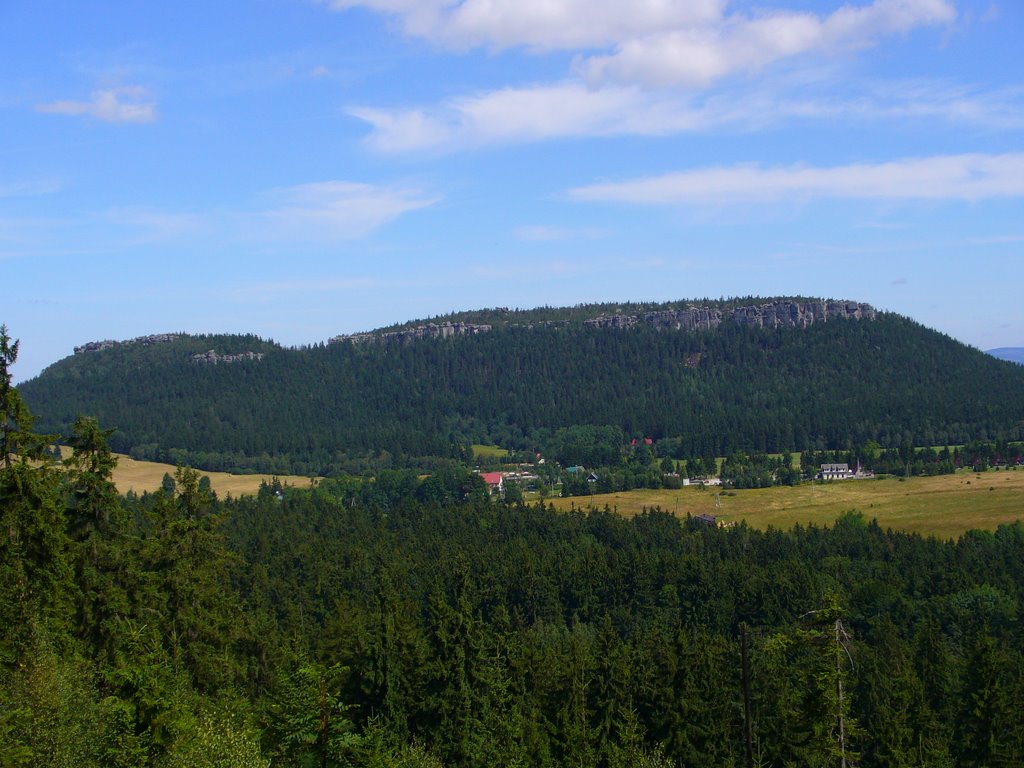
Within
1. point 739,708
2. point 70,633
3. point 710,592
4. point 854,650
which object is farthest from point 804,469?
point 70,633

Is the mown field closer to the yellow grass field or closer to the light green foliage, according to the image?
the yellow grass field

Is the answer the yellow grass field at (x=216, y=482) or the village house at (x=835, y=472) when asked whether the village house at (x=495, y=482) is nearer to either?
the yellow grass field at (x=216, y=482)

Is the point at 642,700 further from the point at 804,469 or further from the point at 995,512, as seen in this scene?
the point at 804,469

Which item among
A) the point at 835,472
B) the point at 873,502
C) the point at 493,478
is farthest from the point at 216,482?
the point at 873,502

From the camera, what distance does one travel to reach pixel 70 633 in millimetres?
34062

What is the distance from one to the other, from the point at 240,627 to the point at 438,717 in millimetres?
10085

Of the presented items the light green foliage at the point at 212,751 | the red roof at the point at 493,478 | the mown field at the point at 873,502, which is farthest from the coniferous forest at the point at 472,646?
the red roof at the point at 493,478

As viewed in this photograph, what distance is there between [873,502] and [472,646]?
105 metres

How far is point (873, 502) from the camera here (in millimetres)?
139125

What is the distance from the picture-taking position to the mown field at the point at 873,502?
400 ft

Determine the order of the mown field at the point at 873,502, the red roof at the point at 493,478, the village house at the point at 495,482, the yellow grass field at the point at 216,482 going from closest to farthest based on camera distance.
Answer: the mown field at the point at 873,502 → the village house at the point at 495,482 → the yellow grass field at the point at 216,482 → the red roof at the point at 493,478

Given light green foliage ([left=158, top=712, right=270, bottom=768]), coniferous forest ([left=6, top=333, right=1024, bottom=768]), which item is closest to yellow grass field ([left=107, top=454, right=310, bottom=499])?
coniferous forest ([left=6, top=333, right=1024, bottom=768])

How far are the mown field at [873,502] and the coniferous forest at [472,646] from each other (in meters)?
18.2

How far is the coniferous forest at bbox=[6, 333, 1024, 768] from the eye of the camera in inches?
1010
